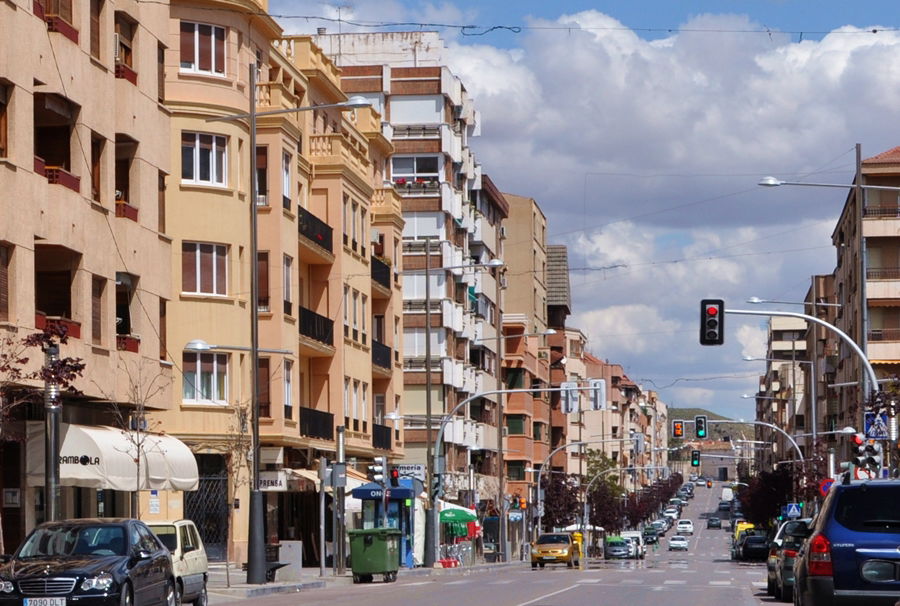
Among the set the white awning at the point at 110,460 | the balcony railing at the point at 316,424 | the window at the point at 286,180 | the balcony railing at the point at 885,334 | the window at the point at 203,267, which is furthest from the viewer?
the balcony railing at the point at 885,334

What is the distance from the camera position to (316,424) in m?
58.8

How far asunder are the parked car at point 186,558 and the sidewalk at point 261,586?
12.2 feet

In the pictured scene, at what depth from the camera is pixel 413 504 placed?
63.7 metres

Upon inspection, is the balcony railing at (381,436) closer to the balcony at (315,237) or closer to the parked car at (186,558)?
the balcony at (315,237)

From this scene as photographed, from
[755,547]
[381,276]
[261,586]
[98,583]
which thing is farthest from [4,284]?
[755,547]

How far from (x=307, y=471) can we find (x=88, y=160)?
2217cm

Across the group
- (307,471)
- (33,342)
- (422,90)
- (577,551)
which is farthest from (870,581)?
(422,90)

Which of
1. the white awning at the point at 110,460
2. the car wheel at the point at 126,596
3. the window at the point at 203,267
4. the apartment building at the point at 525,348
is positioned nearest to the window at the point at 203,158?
the window at the point at 203,267

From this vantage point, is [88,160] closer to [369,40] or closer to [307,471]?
[307,471]

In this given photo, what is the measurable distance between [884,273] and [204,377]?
5222 cm

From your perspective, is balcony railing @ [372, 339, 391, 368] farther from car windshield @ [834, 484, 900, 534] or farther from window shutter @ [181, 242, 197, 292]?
car windshield @ [834, 484, 900, 534]

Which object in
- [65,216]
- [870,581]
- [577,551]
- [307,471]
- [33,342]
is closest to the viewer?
[870,581]

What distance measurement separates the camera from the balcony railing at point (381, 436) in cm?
6869

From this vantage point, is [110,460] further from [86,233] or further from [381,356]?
[381,356]
